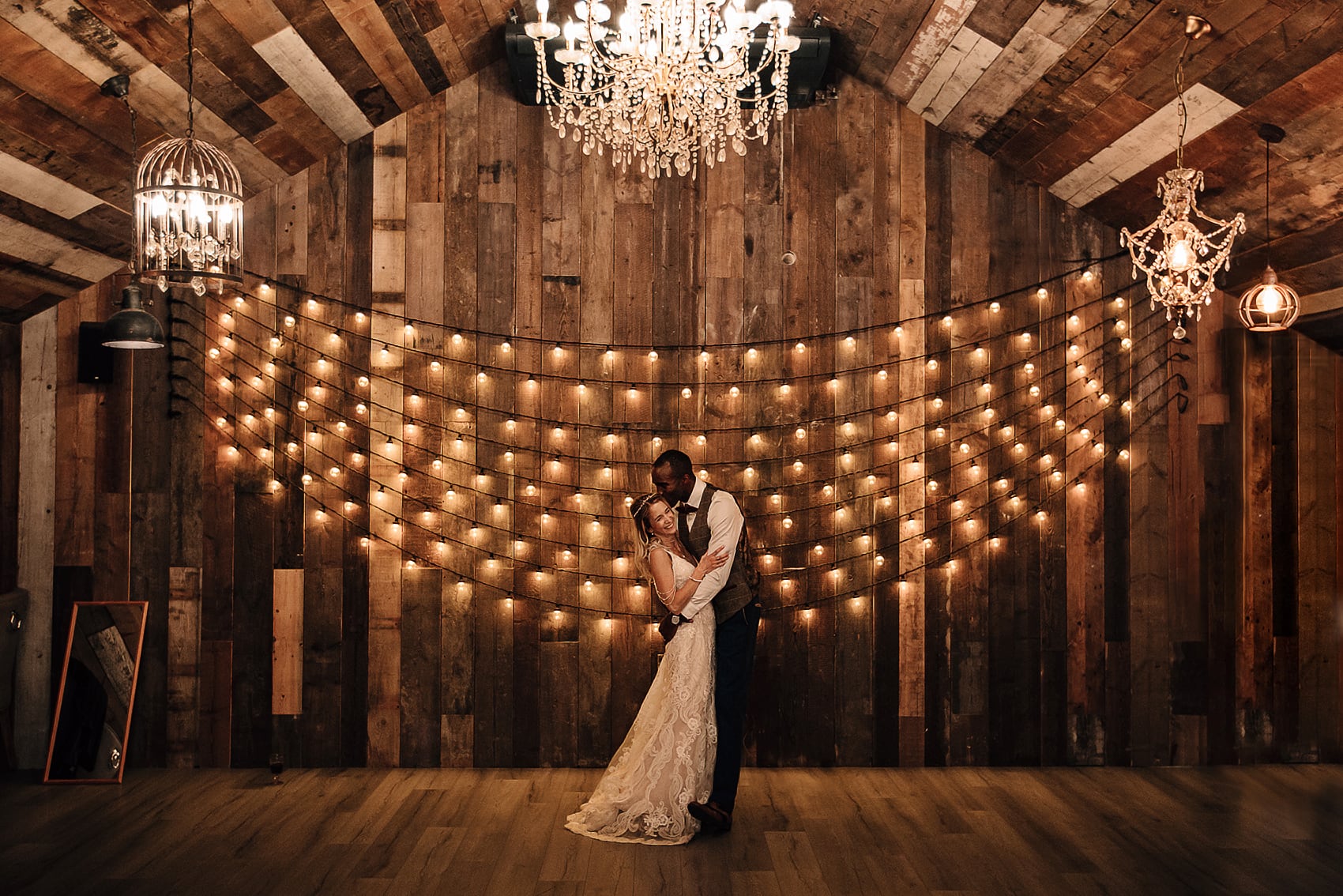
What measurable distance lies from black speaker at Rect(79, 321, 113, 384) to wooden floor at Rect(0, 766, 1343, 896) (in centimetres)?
177

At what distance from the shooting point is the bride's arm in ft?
12.9

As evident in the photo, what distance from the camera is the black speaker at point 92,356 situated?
4.68 metres

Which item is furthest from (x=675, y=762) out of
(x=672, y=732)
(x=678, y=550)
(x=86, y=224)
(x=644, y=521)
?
(x=86, y=224)

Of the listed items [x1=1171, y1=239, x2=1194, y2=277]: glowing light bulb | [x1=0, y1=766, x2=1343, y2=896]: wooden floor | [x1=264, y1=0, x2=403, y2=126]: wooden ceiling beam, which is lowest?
[x1=0, y1=766, x2=1343, y2=896]: wooden floor

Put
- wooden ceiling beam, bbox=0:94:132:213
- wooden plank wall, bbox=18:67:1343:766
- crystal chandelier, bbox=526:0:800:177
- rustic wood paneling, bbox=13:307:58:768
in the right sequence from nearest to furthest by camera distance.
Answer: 1. crystal chandelier, bbox=526:0:800:177
2. wooden ceiling beam, bbox=0:94:132:213
3. rustic wood paneling, bbox=13:307:58:768
4. wooden plank wall, bbox=18:67:1343:766

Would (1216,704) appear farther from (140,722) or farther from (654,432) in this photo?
(140,722)

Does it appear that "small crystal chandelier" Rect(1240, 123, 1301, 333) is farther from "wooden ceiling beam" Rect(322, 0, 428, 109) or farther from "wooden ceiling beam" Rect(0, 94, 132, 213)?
"wooden ceiling beam" Rect(0, 94, 132, 213)

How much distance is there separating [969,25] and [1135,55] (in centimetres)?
65

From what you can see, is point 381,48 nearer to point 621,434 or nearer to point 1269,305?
point 621,434

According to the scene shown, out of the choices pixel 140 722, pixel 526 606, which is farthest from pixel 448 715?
pixel 140 722

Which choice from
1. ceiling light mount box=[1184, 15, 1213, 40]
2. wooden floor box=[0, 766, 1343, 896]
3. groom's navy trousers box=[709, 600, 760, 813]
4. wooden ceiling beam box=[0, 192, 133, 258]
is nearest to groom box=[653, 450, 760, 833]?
groom's navy trousers box=[709, 600, 760, 813]

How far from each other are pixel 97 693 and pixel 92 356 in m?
1.50

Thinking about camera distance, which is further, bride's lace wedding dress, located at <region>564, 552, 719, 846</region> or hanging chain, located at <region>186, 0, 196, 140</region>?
bride's lace wedding dress, located at <region>564, 552, 719, 846</region>

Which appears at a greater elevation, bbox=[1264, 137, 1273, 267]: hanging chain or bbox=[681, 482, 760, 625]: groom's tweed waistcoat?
bbox=[1264, 137, 1273, 267]: hanging chain
